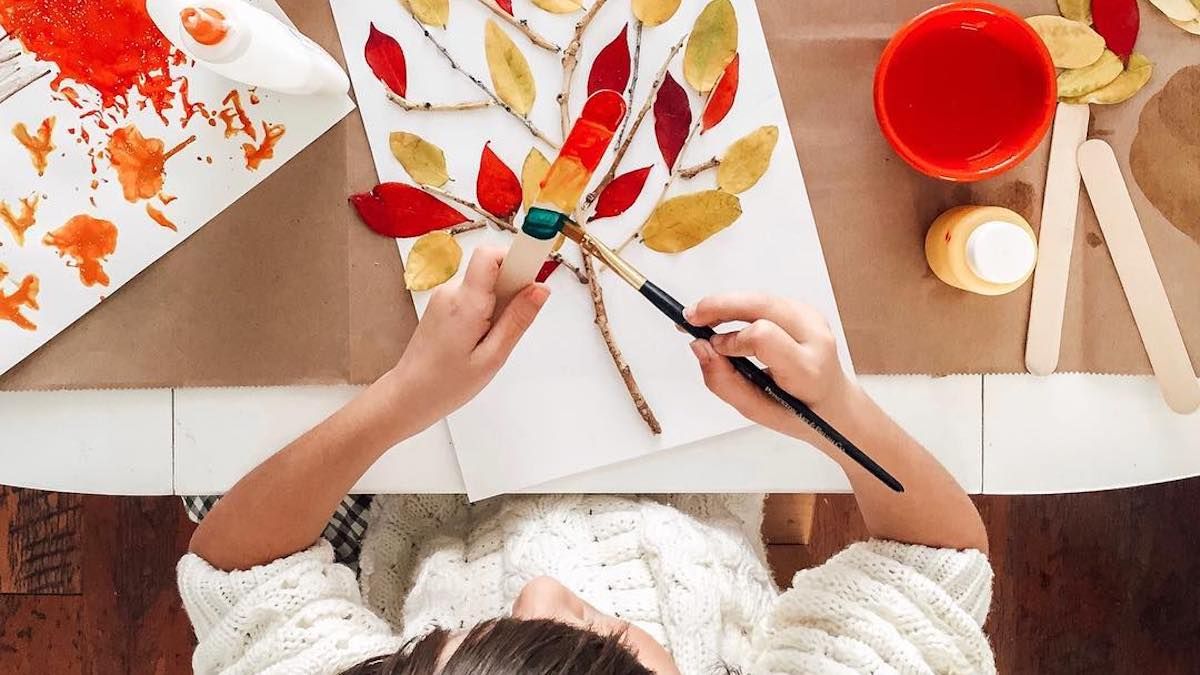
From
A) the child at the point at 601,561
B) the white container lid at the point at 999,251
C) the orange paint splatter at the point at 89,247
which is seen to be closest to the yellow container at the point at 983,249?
the white container lid at the point at 999,251

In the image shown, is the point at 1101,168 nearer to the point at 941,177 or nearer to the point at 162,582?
the point at 941,177

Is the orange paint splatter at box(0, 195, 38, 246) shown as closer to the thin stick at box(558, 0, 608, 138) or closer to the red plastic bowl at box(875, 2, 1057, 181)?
the thin stick at box(558, 0, 608, 138)

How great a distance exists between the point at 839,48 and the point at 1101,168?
19 cm

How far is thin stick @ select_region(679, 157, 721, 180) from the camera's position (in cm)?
66


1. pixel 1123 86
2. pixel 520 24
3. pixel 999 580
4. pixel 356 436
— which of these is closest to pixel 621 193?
pixel 520 24

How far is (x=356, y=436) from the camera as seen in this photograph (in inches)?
25.1

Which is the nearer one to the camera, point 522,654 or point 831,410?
point 522,654

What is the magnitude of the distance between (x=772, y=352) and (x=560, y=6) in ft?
0.90

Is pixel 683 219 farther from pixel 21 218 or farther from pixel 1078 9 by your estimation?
pixel 21 218

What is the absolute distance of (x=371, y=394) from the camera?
2.09 feet

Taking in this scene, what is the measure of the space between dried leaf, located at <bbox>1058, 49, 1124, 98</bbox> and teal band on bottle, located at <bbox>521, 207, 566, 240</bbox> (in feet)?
1.23

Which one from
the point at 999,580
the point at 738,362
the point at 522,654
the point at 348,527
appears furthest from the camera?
the point at 999,580

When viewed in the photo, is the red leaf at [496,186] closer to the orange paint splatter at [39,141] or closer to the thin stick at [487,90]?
the thin stick at [487,90]

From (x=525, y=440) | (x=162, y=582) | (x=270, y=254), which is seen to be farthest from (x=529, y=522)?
(x=162, y=582)
